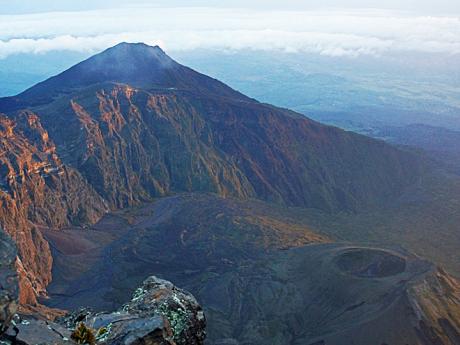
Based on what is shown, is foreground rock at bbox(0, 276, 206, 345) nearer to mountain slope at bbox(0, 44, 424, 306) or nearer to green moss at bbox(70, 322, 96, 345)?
green moss at bbox(70, 322, 96, 345)

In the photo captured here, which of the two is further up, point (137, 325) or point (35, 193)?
point (137, 325)

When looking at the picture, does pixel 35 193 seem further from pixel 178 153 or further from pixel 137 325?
pixel 137 325

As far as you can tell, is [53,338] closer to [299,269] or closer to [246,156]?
[299,269]

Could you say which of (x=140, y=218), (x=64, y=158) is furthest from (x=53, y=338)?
(x=64, y=158)

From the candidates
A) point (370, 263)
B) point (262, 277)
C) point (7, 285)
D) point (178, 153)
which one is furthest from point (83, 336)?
point (178, 153)

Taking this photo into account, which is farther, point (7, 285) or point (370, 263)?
point (370, 263)

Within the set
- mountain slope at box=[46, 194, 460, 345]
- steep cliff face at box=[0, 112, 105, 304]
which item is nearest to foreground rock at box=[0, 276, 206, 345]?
mountain slope at box=[46, 194, 460, 345]

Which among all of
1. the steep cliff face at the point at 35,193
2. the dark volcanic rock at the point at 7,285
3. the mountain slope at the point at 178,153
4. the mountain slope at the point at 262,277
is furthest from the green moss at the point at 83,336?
the mountain slope at the point at 178,153
